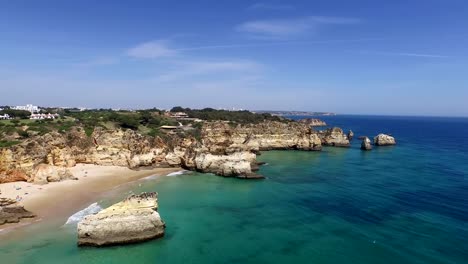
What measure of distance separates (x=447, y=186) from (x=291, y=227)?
2527 centimetres

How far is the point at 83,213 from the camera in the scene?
29500 mm

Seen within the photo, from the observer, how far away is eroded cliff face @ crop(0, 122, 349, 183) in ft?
120

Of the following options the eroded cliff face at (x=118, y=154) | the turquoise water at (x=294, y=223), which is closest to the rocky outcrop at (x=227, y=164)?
the eroded cliff face at (x=118, y=154)

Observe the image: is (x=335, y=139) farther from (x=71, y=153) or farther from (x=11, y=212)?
(x=11, y=212)

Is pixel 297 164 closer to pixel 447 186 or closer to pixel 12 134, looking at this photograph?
pixel 447 186

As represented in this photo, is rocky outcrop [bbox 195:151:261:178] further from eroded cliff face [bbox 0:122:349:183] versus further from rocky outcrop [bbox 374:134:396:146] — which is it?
rocky outcrop [bbox 374:134:396:146]

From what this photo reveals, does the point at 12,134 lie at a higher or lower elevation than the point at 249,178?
higher

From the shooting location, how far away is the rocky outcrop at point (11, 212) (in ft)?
87.4

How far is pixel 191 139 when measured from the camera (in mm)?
52781

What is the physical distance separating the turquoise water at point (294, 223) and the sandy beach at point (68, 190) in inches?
90.9

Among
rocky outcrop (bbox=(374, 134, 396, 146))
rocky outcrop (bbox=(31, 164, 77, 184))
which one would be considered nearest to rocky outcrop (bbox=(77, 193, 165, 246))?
rocky outcrop (bbox=(31, 164, 77, 184))

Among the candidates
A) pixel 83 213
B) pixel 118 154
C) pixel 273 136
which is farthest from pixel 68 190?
pixel 273 136

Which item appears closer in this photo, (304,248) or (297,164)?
(304,248)

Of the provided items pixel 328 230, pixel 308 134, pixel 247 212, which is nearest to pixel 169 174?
pixel 247 212
